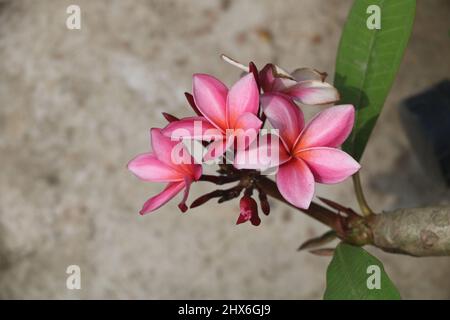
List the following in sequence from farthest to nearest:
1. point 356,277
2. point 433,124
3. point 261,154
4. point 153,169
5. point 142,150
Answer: point 142,150 → point 433,124 → point 356,277 → point 153,169 → point 261,154

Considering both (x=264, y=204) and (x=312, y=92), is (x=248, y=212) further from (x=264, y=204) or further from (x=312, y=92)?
(x=312, y=92)

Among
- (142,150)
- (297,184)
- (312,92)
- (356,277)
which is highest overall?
(142,150)

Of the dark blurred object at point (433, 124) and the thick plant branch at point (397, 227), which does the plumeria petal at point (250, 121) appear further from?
the dark blurred object at point (433, 124)

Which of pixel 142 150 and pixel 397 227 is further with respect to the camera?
pixel 142 150

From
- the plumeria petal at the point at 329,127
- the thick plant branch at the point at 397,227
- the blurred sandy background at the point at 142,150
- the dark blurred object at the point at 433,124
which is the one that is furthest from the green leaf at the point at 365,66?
the blurred sandy background at the point at 142,150

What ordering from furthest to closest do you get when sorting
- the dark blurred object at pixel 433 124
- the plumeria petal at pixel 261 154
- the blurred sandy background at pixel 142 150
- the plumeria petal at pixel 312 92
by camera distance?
the blurred sandy background at pixel 142 150 < the dark blurred object at pixel 433 124 < the plumeria petal at pixel 312 92 < the plumeria petal at pixel 261 154

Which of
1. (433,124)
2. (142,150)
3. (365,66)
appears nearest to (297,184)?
(365,66)
